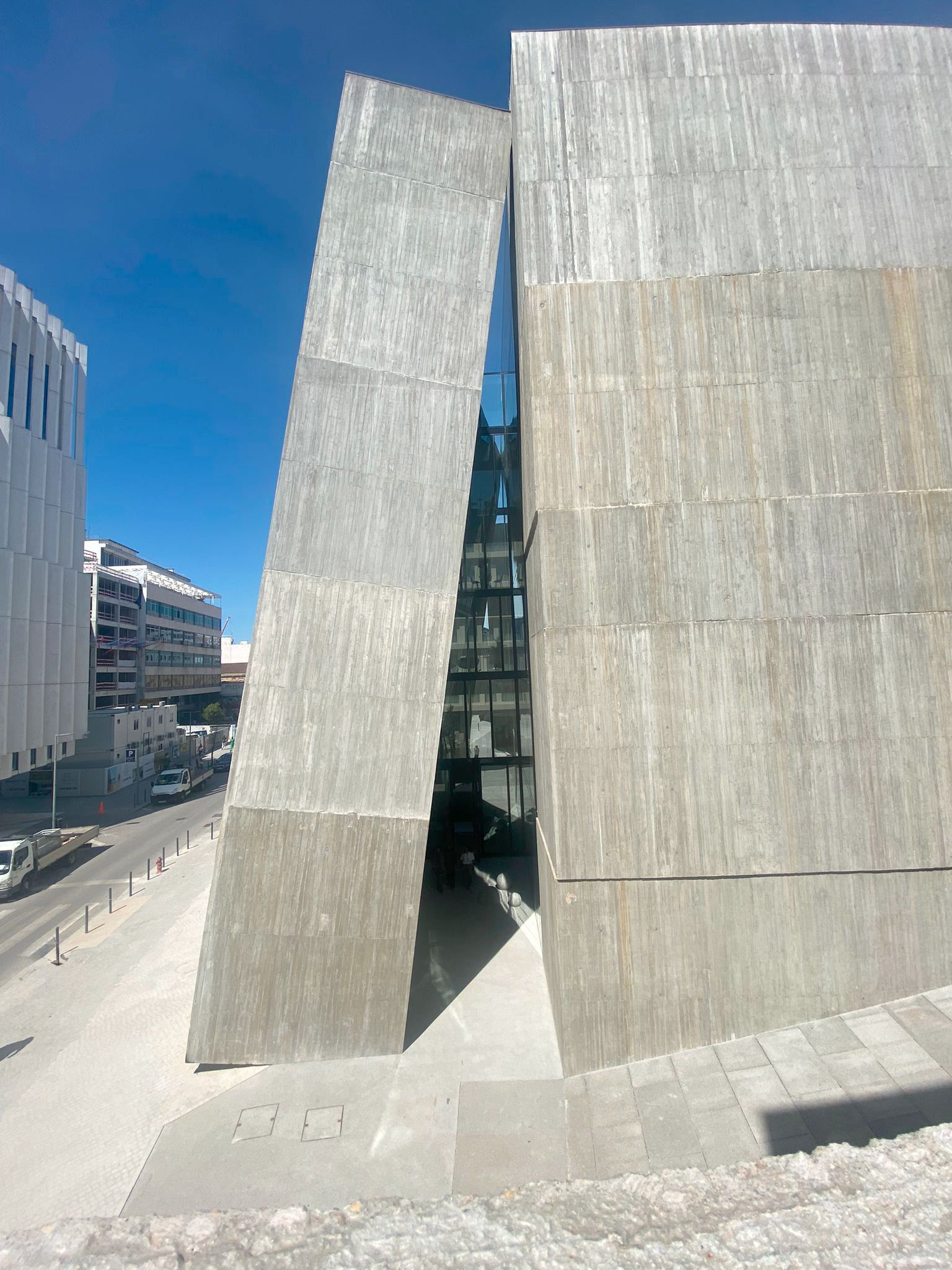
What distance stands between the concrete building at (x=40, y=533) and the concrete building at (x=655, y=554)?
22.5 meters

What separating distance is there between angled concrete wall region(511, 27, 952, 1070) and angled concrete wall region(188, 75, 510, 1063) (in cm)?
141

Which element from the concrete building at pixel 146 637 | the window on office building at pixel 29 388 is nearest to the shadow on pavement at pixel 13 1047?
the window on office building at pixel 29 388

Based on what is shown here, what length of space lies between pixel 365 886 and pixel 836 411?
10170 mm

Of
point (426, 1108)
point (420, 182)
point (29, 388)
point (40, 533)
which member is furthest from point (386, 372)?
point (29, 388)

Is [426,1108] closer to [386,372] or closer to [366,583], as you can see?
A: [366,583]

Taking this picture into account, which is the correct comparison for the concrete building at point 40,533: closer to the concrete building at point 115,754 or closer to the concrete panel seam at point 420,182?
the concrete building at point 115,754

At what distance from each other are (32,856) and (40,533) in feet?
49.9

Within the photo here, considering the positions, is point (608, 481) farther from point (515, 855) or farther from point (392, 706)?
point (515, 855)

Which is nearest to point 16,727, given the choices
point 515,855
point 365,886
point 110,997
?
point 110,997

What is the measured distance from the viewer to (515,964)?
39.2 ft

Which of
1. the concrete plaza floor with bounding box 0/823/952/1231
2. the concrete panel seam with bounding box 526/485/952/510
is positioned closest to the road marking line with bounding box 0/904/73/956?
the concrete plaza floor with bounding box 0/823/952/1231

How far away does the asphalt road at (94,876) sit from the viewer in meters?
14.9

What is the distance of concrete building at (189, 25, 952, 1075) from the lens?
900 centimetres

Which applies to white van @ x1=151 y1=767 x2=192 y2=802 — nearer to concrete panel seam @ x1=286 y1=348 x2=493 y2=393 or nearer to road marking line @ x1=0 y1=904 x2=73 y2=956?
road marking line @ x1=0 y1=904 x2=73 y2=956
